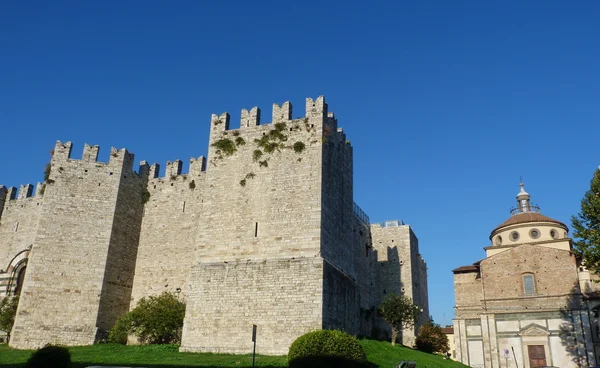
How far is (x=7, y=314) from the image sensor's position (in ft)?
86.1

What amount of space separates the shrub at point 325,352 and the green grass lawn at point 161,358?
152 centimetres

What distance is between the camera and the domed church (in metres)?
32.3

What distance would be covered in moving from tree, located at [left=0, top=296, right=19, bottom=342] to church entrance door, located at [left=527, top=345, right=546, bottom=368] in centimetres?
3084

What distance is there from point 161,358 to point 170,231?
31.8 ft

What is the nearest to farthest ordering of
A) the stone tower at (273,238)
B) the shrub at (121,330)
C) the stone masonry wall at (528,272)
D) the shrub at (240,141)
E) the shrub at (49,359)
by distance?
the shrub at (49,359) → the stone tower at (273,238) → the shrub at (240,141) → the shrub at (121,330) → the stone masonry wall at (528,272)

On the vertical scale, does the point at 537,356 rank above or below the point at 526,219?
below

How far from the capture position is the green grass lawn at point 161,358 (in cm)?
1809

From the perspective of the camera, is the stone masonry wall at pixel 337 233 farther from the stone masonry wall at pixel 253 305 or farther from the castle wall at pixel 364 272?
the castle wall at pixel 364 272

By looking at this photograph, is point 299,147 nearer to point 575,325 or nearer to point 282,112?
point 282,112

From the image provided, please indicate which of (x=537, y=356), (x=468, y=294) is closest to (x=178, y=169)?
(x=468, y=294)

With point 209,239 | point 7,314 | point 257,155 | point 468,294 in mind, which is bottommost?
point 7,314

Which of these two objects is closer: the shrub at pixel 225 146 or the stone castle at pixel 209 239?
the stone castle at pixel 209 239

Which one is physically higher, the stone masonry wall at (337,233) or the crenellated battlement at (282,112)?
the crenellated battlement at (282,112)

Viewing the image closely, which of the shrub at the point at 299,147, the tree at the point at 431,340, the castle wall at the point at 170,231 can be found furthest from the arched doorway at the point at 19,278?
the tree at the point at 431,340
